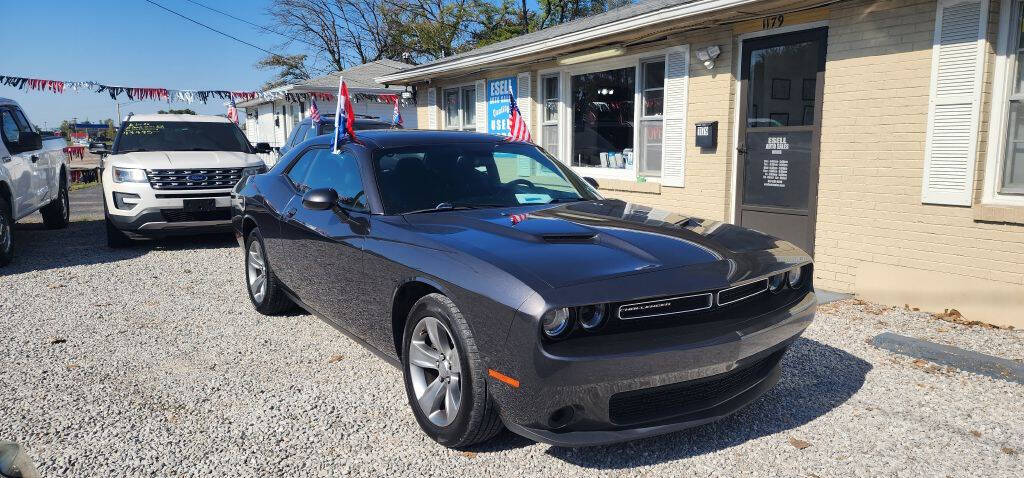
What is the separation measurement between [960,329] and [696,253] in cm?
346

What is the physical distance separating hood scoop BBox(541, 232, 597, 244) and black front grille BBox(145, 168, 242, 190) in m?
6.62

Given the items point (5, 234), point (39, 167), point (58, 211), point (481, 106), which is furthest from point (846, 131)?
point (58, 211)

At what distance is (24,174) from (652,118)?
785 centimetres

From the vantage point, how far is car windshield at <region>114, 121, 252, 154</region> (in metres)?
9.32

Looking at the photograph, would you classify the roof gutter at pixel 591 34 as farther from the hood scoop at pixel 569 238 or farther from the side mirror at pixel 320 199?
the side mirror at pixel 320 199

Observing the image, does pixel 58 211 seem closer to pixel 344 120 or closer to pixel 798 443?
pixel 344 120

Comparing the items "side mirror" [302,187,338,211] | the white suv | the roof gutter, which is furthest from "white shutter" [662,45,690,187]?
the white suv

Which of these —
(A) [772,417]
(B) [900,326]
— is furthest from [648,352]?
(B) [900,326]

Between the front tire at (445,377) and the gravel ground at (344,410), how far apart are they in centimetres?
16

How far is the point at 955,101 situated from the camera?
550 centimetres

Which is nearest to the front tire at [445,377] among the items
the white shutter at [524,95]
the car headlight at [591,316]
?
the car headlight at [591,316]

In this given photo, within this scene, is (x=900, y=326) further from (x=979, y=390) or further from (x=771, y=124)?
(x=771, y=124)

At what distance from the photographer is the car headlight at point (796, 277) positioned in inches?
138

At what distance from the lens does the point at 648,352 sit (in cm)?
273
